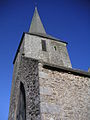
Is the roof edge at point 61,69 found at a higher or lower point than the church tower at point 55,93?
higher

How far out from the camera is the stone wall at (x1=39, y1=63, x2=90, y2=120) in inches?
175

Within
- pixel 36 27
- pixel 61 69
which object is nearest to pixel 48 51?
pixel 36 27

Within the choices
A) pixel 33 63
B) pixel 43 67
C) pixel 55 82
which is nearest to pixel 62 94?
pixel 55 82

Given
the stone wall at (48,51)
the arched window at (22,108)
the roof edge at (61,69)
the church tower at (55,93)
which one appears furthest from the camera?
the stone wall at (48,51)

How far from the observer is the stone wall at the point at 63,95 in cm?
446

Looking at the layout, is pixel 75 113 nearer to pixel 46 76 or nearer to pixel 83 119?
pixel 83 119

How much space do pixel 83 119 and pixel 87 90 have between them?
1.24 meters

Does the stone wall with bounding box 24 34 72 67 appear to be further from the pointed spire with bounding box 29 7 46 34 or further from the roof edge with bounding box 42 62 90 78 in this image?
the roof edge with bounding box 42 62 90 78

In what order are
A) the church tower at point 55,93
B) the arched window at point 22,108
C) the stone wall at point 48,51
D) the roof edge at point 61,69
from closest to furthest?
the church tower at point 55,93 → the roof edge at point 61,69 → the arched window at point 22,108 → the stone wall at point 48,51

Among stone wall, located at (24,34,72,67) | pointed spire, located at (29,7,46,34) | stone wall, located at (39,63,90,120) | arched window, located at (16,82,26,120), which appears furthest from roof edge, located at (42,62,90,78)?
pointed spire, located at (29,7,46,34)

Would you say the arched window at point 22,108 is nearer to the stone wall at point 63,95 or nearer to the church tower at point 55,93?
the church tower at point 55,93

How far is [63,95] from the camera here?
499cm

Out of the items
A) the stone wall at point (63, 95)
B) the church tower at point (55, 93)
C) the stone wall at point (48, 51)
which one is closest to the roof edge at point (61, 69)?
the church tower at point (55, 93)

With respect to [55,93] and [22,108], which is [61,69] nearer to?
[55,93]
